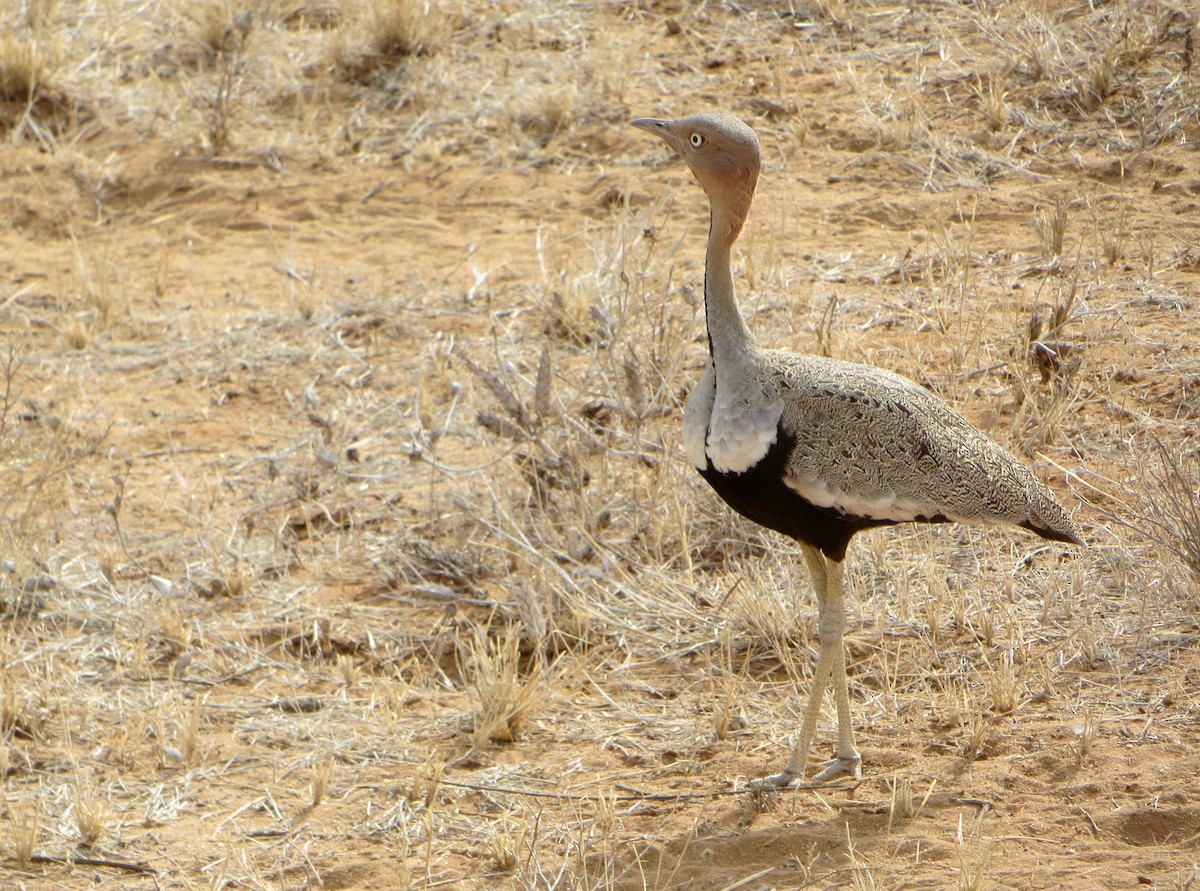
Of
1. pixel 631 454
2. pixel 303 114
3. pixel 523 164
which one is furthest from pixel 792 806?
pixel 303 114

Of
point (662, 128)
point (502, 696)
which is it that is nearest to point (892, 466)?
point (662, 128)

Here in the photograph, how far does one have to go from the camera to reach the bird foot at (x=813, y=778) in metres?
4.38

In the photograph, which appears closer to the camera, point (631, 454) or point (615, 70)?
point (631, 454)

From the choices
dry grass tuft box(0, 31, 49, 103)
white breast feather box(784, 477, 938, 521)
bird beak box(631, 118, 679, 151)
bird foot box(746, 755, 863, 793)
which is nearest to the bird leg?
bird foot box(746, 755, 863, 793)

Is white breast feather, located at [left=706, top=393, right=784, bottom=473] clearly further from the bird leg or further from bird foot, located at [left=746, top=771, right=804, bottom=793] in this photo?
bird foot, located at [left=746, top=771, right=804, bottom=793]

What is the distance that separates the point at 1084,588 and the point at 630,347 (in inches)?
80.9

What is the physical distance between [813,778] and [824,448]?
3.46 feet

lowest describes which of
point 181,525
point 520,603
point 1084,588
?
point 181,525

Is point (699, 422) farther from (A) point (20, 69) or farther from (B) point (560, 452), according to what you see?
(A) point (20, 69)

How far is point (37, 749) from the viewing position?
5043 mm

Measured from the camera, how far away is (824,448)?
4051 mm

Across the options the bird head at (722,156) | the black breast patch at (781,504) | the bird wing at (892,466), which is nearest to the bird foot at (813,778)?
the black breast patch at (781,504)

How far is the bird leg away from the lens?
434 centimetres

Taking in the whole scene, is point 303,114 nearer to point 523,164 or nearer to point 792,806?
point 523,164
